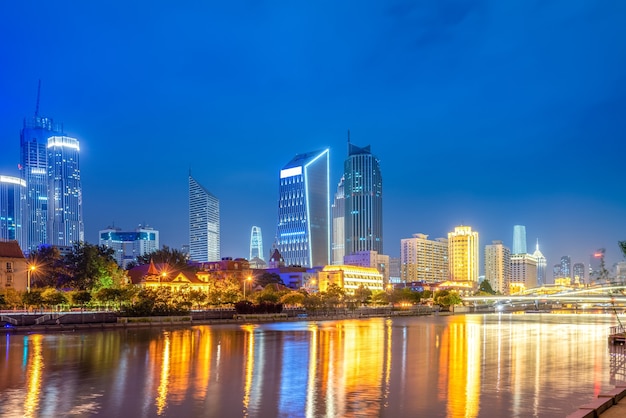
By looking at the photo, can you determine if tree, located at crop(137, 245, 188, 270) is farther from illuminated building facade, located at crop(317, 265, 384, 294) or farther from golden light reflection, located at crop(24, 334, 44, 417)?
golden light reflection, located at crop(24, 334, 44, 417)

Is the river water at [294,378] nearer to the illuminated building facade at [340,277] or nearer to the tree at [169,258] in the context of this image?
the tree at [169,258]

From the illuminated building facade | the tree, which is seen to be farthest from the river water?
the illuminated building facade

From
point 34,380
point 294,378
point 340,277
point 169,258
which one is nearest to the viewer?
point 34,380

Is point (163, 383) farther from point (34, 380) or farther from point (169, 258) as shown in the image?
point (169, 258)

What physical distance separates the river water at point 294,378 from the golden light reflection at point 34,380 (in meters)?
Answer: 0.05

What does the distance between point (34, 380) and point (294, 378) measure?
11899mm

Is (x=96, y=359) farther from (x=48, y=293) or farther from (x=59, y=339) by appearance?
(x=48, y=293)

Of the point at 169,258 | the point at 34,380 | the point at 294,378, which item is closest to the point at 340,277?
the point at 169,258

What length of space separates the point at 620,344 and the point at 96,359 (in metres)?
37.6

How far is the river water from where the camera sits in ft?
75.3

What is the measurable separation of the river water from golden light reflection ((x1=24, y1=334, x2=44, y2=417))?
0.05m

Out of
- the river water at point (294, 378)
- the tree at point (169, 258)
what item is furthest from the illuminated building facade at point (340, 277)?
the river water at point (294, 378)

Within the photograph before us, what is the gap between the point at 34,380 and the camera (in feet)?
96.1

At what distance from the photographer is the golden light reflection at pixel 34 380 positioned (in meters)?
22.7
